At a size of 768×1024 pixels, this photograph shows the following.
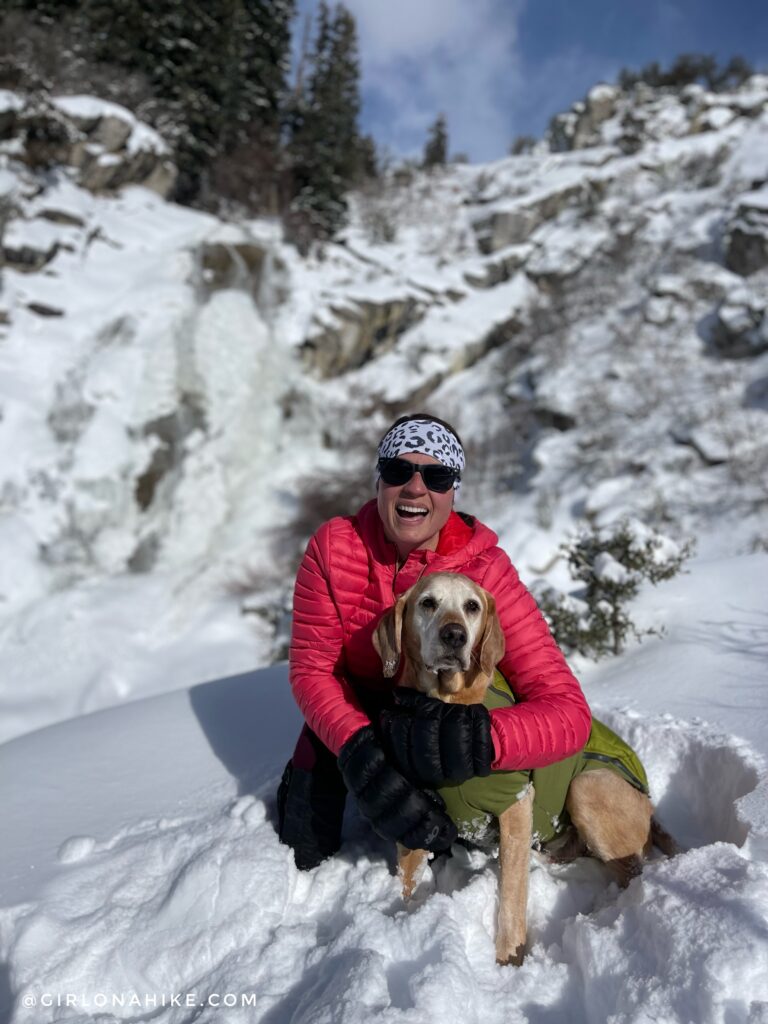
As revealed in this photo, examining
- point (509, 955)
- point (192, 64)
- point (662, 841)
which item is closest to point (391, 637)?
point (509, 955)

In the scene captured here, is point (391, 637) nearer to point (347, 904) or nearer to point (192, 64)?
point (347, 904)

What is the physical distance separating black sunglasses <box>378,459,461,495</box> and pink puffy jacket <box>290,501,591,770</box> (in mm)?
214

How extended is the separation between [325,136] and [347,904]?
27615 millimetres

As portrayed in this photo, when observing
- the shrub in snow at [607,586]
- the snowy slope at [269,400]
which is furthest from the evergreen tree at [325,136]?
the shrub in snow at [607,586]

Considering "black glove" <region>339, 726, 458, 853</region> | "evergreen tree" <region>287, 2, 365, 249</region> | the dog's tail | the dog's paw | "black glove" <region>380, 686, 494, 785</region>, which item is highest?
"evergreen tree" <region>287, 2, 365, 249</region>

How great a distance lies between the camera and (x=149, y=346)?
14.0 metres

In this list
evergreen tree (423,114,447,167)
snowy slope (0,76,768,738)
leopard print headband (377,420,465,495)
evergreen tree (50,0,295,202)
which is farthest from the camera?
evergreen tree (423,114,447,167)

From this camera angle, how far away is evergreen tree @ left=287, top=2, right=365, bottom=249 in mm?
22203

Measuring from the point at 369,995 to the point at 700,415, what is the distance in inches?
564

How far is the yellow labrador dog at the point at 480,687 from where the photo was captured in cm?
193

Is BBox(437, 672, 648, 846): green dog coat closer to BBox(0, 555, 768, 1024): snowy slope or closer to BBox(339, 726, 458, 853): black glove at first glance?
BBox(339, 726, 458, 853): black glove

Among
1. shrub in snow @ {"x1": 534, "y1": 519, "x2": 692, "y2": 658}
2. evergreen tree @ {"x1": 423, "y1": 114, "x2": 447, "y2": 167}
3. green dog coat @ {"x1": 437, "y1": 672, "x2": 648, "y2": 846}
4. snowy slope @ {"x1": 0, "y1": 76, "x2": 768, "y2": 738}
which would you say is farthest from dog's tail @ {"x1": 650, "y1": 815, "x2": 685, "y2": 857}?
evergreen tree @ {"x1": 423, "y1": 114, "x2": 447, "y2": 167}

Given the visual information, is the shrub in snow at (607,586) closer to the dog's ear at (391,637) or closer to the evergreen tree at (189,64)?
the dog's ear at (391,637)

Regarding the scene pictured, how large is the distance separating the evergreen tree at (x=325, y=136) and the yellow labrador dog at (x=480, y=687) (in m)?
21.0
